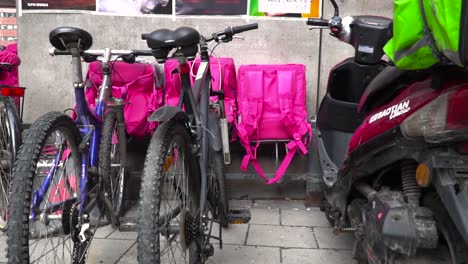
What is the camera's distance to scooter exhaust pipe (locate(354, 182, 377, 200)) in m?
2.24

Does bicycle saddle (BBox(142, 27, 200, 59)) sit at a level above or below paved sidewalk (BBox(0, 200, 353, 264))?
above

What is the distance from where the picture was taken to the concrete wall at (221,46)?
4473 millimetres

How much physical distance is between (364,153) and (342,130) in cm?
132

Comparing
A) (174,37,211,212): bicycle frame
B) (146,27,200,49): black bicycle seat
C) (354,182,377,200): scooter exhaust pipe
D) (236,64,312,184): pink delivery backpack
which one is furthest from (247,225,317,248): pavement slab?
(146,27,200,49): black bicycle seat

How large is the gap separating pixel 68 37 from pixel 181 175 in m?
1.16

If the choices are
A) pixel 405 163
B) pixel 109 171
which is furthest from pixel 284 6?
pixel 405 163

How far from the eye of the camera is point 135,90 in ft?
13.1

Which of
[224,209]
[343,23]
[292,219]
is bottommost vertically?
[292,219]

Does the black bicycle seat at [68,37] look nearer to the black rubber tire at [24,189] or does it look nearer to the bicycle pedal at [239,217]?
the black rubber tire at [24,189]

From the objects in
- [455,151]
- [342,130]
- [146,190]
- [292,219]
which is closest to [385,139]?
[455,151]

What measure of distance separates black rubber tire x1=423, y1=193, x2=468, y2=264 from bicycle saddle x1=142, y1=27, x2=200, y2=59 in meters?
1.56

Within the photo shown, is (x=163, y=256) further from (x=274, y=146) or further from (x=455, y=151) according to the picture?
(x=274, y=146)

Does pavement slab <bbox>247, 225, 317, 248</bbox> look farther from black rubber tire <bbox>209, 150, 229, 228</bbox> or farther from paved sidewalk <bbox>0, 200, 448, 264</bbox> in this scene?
black rubber tire <bbox>209, 150, 229, 228</bbox>

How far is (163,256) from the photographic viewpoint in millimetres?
2393
